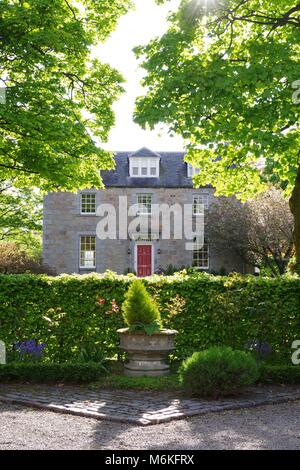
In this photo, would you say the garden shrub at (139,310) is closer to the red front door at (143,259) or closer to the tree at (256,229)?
the tree at (256,229)

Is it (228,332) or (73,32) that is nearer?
(228,332)

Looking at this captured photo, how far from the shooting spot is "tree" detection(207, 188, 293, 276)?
34.3 meters

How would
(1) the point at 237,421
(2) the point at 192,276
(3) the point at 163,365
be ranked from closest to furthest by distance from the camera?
(1) the point at 237,421, (3) the point at 163,365, (2) the point at 192,276

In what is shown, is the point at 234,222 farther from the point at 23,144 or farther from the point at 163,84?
the point at 163,84

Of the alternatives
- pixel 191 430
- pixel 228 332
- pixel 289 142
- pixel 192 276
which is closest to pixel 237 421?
pixel 191 430

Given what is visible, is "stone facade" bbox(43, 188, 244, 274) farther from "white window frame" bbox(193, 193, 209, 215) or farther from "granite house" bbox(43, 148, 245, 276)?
"white window frame" bbox(193, 193, 209, 215)

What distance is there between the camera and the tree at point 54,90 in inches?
642

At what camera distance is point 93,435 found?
7258mm

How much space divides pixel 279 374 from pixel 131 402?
10.2 ft

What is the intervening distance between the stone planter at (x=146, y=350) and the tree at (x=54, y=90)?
7391 millimetres

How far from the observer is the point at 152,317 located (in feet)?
37.7

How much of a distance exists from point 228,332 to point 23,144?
30.2 ft

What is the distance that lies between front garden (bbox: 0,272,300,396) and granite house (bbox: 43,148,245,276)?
2483 cm

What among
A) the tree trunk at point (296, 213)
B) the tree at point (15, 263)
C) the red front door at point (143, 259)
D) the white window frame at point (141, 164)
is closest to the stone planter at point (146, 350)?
the tree trunk at point (296, 213)
